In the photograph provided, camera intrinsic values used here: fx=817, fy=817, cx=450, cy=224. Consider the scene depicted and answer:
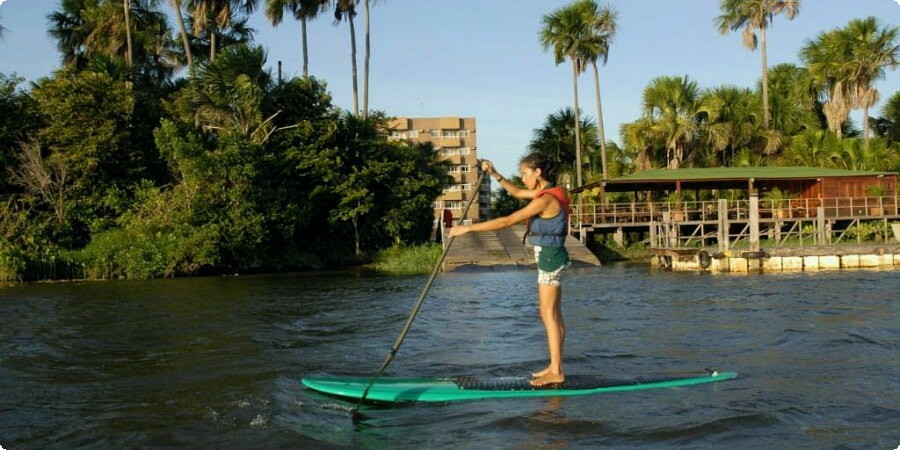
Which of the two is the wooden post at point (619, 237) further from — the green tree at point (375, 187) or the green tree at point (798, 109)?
the green tree at point (798, 109)

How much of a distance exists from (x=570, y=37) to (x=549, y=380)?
1456 inches

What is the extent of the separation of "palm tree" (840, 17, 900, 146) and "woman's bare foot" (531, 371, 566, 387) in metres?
33.2

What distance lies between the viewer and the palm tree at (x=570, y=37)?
4153 cm

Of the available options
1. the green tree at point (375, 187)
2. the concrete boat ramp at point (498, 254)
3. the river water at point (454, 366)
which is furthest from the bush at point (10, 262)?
the concrete boat ramp at point (498, 254)

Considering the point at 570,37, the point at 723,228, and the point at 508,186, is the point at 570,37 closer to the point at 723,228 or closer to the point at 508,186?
the point at 723,228

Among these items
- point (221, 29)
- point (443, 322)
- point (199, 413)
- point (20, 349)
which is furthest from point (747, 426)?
point (221, 29)

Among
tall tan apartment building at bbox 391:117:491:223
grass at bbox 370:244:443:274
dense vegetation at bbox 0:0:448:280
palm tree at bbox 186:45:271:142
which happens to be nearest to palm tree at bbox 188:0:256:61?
dense vegetation at bbox 0:0:448:280

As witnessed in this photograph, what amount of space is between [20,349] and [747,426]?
28.2 feet

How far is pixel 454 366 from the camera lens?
8305mm

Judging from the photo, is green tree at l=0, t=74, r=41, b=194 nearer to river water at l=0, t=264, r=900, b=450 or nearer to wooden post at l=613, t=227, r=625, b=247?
river water at l=0, t=264, r=900, b=450

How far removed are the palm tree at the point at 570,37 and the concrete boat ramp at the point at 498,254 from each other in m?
11.5

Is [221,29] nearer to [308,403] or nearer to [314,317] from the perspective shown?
[314,317]

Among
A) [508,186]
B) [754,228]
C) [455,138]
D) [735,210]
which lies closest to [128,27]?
[735,210]

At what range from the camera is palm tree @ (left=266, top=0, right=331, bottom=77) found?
127 feet
